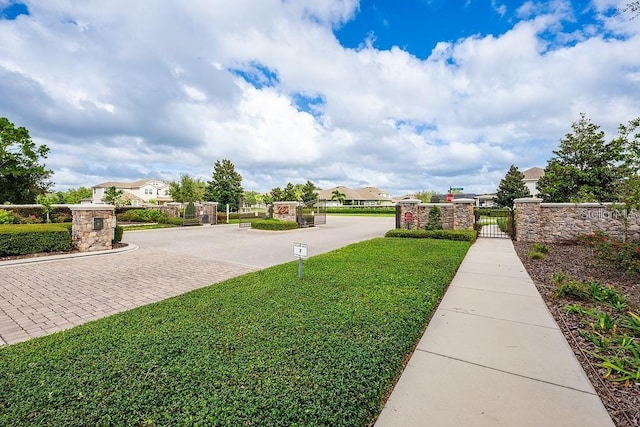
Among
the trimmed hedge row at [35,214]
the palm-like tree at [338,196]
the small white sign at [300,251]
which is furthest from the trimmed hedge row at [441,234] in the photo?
the palm-like tree at [338,196]

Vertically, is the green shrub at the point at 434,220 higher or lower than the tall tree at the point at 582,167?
lower

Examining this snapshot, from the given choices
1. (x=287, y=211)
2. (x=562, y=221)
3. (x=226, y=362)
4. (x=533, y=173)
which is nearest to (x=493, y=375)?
(x=226, y=362)

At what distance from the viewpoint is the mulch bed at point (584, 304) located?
7.24ft

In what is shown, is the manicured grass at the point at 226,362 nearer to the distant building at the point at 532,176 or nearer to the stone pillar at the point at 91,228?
the stone pillar at the point at 91,228

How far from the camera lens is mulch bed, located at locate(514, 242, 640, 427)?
2207 mm

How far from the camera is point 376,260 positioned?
7.16 m

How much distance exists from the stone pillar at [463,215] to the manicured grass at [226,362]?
33.7 ft

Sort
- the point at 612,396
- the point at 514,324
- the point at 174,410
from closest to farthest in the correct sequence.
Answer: the point at 174,410
the point at 612,396
the point at 514,324

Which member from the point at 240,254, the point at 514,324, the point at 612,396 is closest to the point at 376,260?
the point at 514,324

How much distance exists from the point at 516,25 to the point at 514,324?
967cm

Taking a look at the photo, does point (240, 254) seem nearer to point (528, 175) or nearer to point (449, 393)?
point (449, 393)

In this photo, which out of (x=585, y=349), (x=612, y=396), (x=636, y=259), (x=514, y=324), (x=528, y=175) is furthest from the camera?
(x=528, y=175)

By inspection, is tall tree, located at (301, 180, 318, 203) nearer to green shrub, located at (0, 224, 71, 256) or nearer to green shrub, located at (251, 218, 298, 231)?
green shrub, located at (251, 218, 298, 231)

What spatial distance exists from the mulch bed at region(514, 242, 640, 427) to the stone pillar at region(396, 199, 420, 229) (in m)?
5.14
